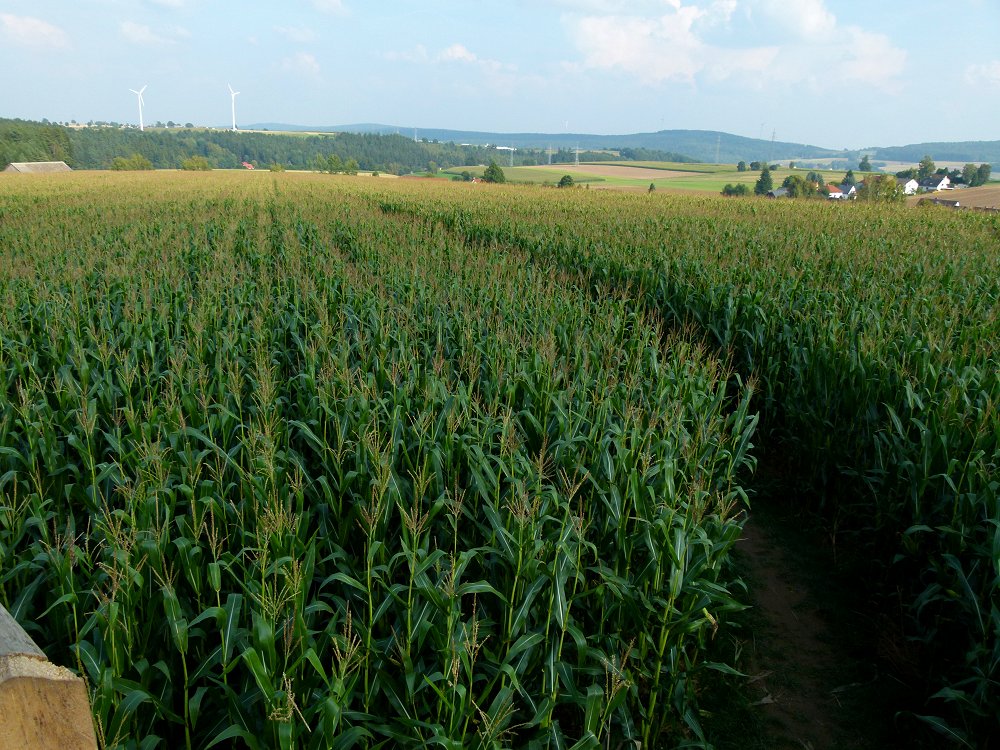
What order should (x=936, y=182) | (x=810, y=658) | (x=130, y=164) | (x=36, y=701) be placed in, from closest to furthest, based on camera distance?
(x=36, y=701), (x=810, y=658), (x=130, y=164), (x=936, y=182)

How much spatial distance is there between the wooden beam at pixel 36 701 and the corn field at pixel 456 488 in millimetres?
718

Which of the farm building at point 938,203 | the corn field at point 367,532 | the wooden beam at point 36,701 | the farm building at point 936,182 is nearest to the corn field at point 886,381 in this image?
the corn field at point 367,532

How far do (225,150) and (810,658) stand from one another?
138918 mm

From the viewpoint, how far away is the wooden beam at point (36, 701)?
1247mm

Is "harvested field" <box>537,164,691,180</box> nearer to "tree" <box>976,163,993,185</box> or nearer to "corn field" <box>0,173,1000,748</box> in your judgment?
"tree" <box>976,163,993,185</box>

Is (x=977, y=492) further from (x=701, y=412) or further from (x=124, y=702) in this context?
(x=124, y=702)

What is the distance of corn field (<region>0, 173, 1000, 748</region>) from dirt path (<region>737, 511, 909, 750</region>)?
31 cm

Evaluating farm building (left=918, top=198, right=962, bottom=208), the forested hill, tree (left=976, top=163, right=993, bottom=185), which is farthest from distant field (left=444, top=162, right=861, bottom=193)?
farm building (left=918, top=198, right=962, bottom=208)

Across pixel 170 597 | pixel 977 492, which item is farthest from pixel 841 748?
pixel 170 597

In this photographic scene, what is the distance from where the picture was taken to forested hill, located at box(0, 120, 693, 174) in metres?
100

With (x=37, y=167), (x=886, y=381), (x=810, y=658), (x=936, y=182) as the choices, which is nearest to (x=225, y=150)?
(x=37, y=167)

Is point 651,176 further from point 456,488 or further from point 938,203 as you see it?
point 456,488

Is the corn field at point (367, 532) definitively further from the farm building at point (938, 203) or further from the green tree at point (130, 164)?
the green tree at point (130, 164)

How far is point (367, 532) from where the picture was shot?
3451 mm
